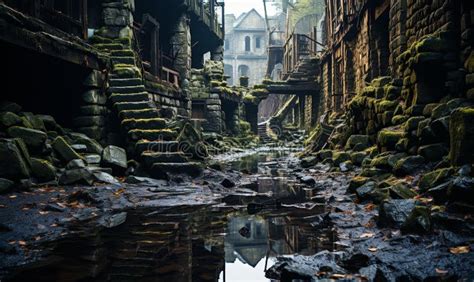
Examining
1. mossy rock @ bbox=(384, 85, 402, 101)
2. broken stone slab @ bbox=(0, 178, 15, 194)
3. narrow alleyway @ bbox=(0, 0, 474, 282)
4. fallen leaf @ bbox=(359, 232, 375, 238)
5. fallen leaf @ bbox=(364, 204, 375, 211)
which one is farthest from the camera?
mossy rock @ bbox=(384, 85, 402, 101)

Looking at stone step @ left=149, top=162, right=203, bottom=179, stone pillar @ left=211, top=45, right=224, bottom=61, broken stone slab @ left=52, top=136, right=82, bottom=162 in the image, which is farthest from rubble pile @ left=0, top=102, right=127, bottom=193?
stone pillar @ left=211, top=45, right=224, bottom=61

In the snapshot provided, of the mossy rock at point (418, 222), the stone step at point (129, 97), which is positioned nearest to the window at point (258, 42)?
the stone step at point (129, 97)

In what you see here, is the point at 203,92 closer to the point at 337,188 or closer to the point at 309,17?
the point at 337,188

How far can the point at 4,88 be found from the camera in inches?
349

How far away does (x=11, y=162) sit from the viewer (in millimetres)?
6047

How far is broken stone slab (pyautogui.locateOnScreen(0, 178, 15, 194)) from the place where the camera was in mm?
5770

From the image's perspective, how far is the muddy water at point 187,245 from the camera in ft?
10.6

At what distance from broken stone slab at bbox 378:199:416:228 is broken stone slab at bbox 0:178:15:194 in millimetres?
4930

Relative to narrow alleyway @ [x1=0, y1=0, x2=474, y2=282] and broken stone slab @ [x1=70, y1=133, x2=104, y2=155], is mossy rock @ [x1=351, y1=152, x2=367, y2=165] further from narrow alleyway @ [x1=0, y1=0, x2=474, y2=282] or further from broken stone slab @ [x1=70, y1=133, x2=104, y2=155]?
broken stone slab @ [x1=70, y1=133, x2=104, y2=155]

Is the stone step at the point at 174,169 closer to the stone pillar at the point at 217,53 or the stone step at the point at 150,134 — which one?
the stone step at the point at 150,134

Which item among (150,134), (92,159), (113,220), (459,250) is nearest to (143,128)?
(150,134)

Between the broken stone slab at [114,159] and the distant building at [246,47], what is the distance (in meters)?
52.8

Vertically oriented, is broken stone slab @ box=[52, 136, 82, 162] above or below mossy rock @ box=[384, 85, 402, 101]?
below

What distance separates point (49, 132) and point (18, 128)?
1.25 meters
